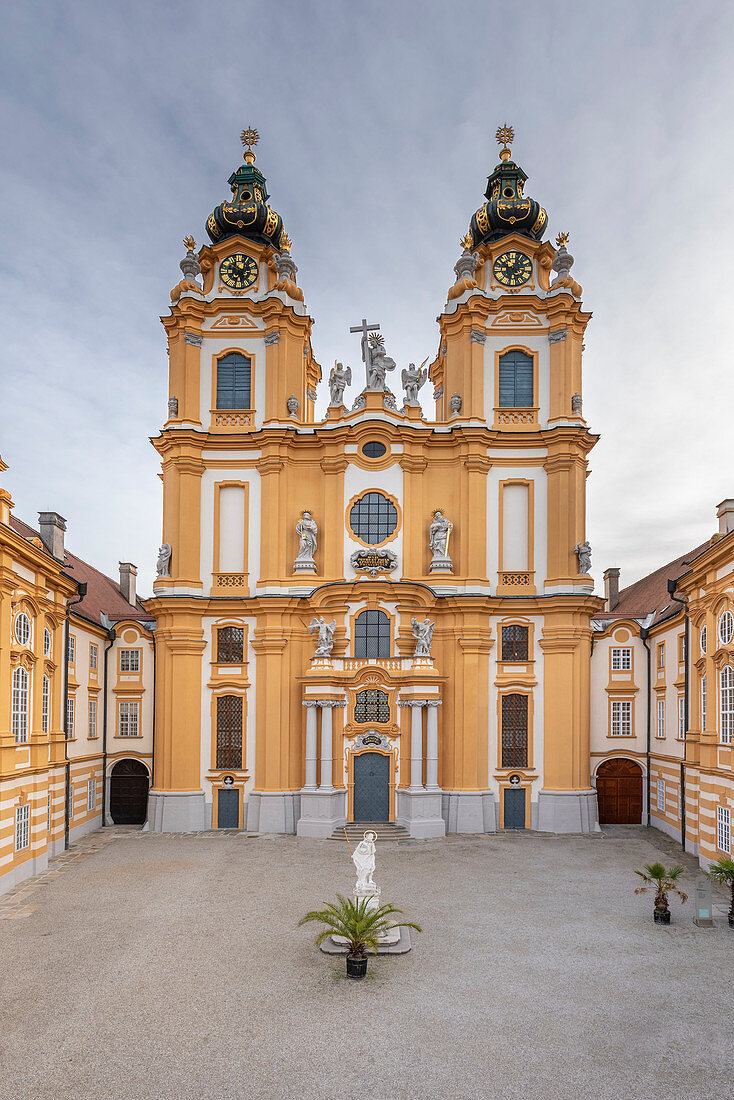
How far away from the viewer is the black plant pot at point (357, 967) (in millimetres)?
16312

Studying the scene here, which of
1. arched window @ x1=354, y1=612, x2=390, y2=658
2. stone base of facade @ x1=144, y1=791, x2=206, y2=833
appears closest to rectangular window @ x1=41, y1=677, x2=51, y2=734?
stone base of facade @ x1=144, y1=791, x2=206, y2=833

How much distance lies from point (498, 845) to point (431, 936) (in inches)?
458

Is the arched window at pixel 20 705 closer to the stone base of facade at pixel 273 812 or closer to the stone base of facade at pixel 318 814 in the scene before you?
the stone base of facade at pixel 273 812

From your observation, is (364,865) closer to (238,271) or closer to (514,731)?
(514,731)

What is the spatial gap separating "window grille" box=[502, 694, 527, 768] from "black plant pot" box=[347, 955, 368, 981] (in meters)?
18.2

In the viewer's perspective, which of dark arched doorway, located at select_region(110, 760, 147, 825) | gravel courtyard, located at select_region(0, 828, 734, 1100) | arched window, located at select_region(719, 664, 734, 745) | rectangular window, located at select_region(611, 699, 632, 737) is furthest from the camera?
rectangular window, located at select_region(611, 699, 632, 737)

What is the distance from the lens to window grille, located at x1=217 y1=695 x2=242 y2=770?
33781 millimetres

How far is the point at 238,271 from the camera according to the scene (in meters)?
37.2

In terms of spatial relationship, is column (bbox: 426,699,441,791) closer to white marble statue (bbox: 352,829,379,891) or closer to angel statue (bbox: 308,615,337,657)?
angel statue (bbox: 308,615,337,657)

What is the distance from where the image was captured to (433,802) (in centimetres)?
3173

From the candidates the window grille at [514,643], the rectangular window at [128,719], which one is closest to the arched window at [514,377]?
the window grille at [514,643]

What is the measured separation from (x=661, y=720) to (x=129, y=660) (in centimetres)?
2425

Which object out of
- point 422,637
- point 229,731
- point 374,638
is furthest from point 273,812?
point 422,637

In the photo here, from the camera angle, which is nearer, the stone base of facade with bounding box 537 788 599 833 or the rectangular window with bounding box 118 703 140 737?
the stone base of facade with bounding box 537 788 599 833
